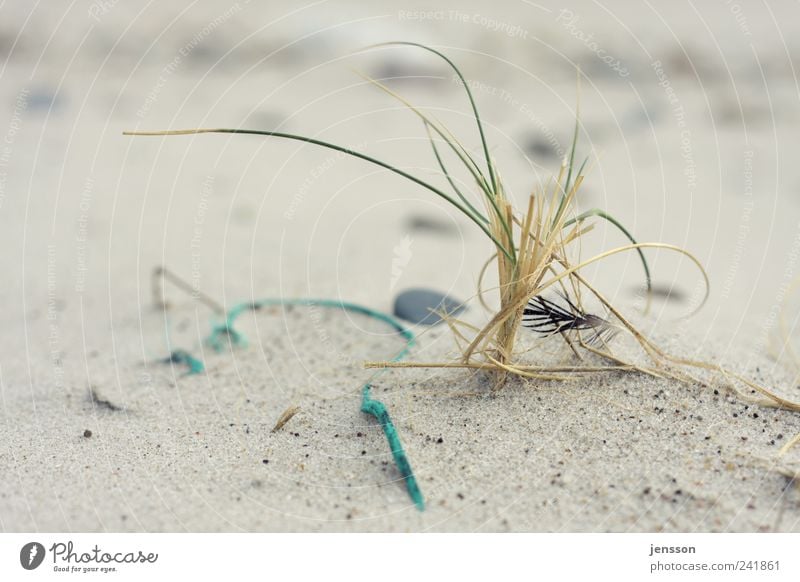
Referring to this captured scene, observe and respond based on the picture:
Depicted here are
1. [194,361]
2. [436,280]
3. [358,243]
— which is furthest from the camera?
[358,243]

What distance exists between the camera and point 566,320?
1.64 metres

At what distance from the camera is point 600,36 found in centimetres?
490

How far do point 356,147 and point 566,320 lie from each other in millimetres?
2214

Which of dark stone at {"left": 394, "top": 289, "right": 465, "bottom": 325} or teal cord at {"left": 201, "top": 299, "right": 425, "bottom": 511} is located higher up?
dark stone at {"left": 394, "top": 289, "right": 465, "bottom": 325}

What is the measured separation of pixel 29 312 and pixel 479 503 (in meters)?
1.65

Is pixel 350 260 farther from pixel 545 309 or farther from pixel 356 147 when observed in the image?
pixel 545 309

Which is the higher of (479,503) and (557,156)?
(557,156)
